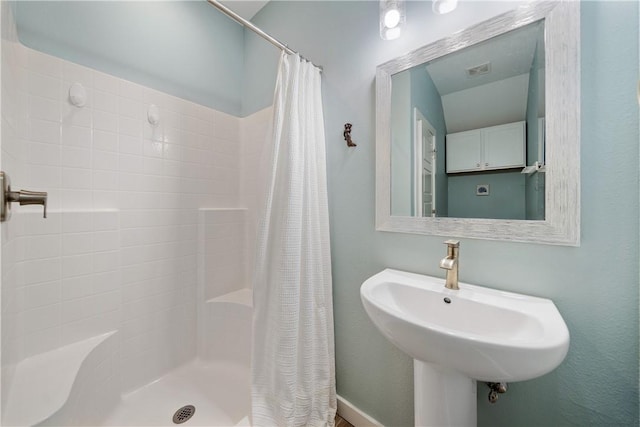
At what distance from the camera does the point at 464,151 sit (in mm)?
945

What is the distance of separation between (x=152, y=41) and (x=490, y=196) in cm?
200

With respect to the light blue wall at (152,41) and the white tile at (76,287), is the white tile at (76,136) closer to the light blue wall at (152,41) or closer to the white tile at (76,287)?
the light blue wall at (152,41)

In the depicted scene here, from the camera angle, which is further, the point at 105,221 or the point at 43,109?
the point at 105,221

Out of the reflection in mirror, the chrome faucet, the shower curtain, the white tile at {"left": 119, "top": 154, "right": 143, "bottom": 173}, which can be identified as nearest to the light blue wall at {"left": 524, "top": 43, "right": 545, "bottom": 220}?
the reflection in mirror

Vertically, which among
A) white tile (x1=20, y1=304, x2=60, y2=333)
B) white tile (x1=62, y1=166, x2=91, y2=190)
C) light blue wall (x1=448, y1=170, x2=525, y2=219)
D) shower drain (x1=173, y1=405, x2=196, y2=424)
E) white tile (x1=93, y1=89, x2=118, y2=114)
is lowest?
shower drain (x1=173, y1=405, x2=196, y2=424)

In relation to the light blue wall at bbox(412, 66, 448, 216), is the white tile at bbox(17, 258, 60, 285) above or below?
below

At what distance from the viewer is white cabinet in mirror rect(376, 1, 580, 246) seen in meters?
0.72

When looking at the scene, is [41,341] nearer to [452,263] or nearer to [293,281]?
[293,281]

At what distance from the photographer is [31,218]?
1.03m

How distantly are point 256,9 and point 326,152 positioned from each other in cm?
136

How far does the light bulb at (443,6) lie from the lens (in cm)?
91

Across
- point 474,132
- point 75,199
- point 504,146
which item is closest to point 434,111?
point 474,132

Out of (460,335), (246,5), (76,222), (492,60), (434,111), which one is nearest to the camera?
(460,335)

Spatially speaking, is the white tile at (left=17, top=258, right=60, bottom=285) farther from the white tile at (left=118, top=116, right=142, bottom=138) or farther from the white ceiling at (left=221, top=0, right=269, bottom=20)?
the white ceiling at (left=221, top=0, right=269, bottom=20)
